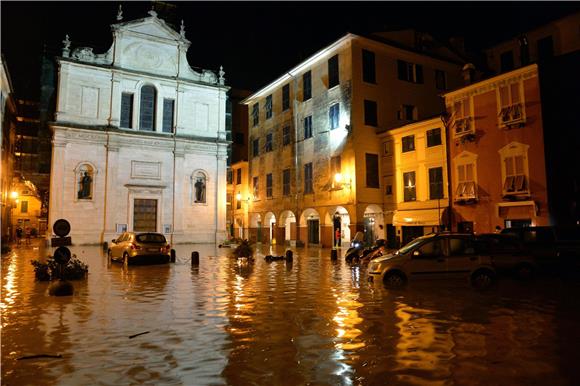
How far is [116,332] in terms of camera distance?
735 cm

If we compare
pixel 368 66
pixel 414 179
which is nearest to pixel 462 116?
pixel 414 179

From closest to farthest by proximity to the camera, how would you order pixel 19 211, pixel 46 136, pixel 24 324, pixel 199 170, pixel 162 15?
pixel 24 324, pixel 46 136, pixel 199 170, pixel 162 15, pixel 19 211

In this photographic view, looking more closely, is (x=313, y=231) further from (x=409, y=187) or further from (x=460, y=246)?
(x=460, y=246)

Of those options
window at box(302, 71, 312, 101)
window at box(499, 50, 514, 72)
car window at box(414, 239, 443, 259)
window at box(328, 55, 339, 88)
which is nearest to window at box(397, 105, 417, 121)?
window at box(328, 55, 339, 88)

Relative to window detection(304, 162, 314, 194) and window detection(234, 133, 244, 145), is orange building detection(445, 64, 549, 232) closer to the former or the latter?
window detection(304, 162, 314, 194)

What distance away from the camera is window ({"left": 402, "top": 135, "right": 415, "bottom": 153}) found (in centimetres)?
2820

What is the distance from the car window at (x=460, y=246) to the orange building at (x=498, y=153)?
11.0m

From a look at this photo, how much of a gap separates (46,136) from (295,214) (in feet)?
75.6

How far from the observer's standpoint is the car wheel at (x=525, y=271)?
1310cm

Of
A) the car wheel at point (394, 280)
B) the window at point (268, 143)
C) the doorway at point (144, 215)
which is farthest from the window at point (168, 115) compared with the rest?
the car wheel at point (394, 280)

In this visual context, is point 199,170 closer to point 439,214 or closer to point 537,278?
point 439,214

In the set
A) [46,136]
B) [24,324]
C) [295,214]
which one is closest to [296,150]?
[295,214]

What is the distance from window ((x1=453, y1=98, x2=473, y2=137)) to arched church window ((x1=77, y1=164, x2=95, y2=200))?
95.9ft

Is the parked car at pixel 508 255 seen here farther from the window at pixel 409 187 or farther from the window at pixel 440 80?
the window at pixel 440 80
